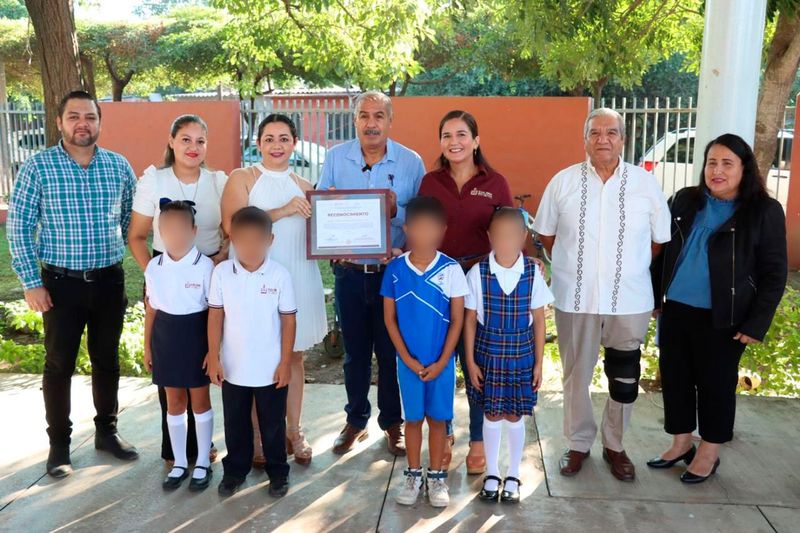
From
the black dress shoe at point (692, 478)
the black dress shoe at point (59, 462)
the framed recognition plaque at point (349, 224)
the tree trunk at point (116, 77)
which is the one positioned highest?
the tree trunk at point (116, 77)

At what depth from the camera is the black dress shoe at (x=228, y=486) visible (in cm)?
386

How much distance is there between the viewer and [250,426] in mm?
3941

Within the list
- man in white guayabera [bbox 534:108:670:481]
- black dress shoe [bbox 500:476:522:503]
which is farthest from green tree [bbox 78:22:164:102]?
black dress shoe [bbox 500:476:522:503]

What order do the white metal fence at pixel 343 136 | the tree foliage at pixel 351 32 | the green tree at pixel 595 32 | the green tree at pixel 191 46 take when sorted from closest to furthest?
the green tree at pixel 595 32, the tree foliage at pixel 351 32, the white metal fence at pixel 343 136, the green tree at pixel 191 46

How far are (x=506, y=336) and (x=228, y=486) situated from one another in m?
1.60

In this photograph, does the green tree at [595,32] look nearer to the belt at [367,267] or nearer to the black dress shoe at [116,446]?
the belt at [367,267]

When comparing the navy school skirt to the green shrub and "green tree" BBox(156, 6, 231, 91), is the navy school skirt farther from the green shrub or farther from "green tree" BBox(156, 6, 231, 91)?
"green tree" BBox(156, 6, 231, 91)

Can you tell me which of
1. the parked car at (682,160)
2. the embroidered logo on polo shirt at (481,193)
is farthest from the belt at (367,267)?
the parked car at (682,160)

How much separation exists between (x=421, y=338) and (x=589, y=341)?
0.96 meters

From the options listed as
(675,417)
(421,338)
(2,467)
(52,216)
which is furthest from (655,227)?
(2,467)

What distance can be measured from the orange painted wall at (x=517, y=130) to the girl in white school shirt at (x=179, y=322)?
8.17 meters

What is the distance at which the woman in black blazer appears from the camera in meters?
3.84

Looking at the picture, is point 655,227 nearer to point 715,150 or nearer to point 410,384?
point 715,150

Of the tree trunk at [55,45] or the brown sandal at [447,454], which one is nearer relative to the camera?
the brown sandal at [447,454]
